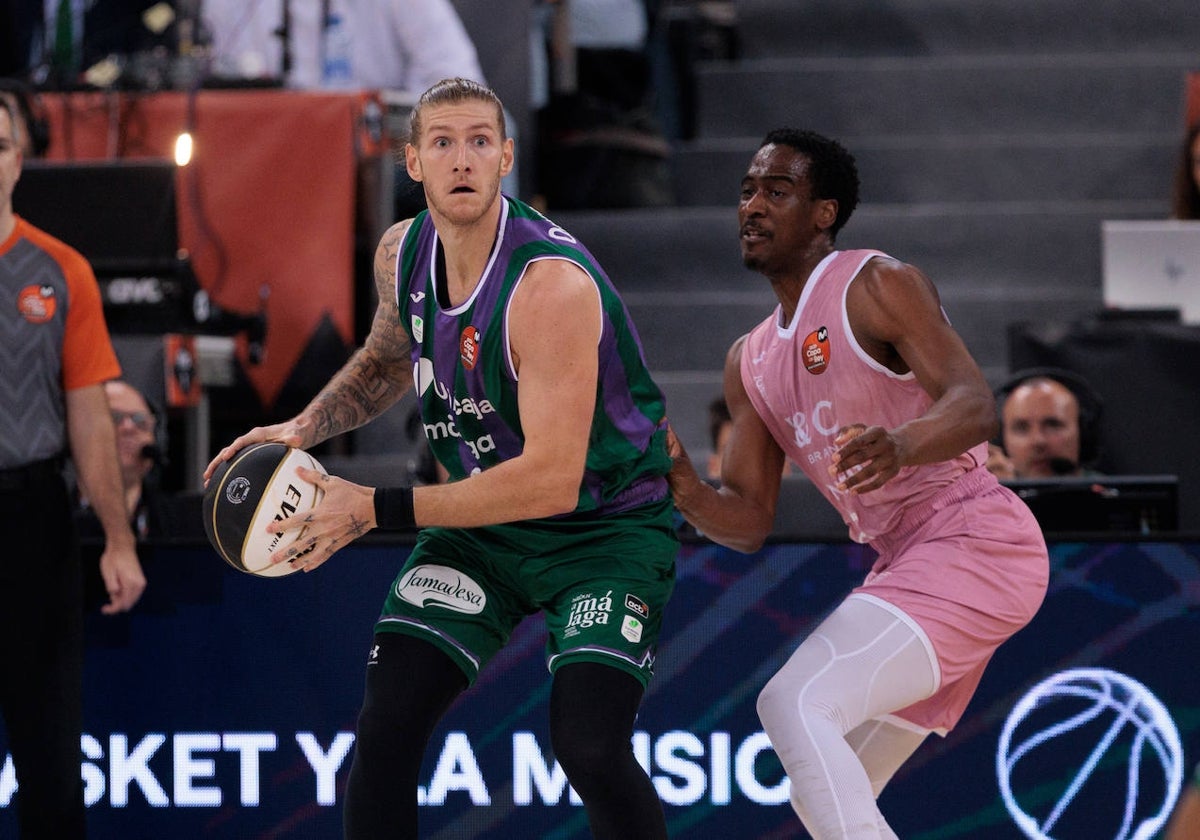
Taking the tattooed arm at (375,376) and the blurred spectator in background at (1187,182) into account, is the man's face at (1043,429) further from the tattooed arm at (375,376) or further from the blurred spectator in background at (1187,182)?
the tattooed arm at (375,376)

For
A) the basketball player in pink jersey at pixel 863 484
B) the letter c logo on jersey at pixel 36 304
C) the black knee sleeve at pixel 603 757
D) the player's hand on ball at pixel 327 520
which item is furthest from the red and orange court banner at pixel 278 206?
the black knee sleeve at pixel 603 757

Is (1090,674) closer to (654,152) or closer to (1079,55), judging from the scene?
(654,152)

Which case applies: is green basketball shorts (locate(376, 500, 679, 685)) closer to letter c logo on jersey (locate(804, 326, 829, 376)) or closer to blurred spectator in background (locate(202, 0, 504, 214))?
letter c logo on jersey (locate(804, 326, 829, 376))

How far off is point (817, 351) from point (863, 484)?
1.50ft

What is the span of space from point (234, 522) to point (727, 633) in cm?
167

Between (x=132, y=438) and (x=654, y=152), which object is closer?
(x=132, y=438)

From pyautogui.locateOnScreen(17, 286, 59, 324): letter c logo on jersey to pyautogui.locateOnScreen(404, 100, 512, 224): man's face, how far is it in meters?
1.23

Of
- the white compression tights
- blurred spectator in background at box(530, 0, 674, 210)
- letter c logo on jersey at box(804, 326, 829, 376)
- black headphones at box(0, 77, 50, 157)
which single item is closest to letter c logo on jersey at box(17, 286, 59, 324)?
letter c logo on jersey at box(804, 326, 829, 376)

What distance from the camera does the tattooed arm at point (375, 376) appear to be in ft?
12.1

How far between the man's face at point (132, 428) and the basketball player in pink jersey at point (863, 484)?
7.43 ft

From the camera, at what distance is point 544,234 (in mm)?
3510

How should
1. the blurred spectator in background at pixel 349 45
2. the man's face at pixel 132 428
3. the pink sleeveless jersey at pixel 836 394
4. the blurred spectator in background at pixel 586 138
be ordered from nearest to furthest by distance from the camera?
the pink sleeveless jersey at pixel 836 394 → the man's face at pixel 132 428 → the blurred spectator in background at pixel 349 45 → the blurred spectator in background at pixel 586 138

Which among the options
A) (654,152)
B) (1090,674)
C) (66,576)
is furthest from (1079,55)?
(66,576)

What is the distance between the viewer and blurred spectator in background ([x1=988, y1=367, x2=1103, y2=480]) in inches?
218
